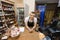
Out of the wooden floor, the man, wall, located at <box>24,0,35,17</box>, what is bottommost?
the wooden floor

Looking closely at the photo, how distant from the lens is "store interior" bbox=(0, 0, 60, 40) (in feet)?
9.06

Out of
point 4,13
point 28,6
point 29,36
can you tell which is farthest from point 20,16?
point 4,13

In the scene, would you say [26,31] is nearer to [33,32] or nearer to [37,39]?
[33,32]

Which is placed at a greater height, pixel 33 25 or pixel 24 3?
pixel 24 3

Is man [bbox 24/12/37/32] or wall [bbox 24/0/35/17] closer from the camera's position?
man [bbox 24/12/37/32]

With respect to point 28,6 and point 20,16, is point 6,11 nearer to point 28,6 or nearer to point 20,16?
point 20,16

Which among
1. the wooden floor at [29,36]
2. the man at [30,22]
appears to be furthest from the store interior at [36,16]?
the man at [30,22]

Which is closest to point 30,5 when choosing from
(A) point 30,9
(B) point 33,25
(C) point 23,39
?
(A) point 30,9

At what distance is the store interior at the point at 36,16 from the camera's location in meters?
2.76

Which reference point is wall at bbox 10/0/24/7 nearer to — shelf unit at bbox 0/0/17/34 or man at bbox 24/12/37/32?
shelf unit at bbox 0/0/17/34

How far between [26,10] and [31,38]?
1.10m

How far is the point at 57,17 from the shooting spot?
351cm

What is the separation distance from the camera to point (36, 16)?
2.62 m

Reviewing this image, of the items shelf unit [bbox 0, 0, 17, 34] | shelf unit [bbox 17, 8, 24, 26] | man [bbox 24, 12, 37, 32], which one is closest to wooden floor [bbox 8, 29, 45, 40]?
man [bbox 24, 12, 37, 32]
